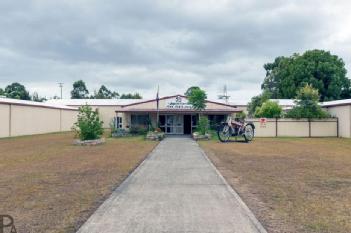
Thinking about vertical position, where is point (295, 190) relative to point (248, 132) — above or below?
below

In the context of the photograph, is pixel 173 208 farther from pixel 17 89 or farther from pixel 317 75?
pixel 17 89

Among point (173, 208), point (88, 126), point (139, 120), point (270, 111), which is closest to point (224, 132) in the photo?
point (88, 126)

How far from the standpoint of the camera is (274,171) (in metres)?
12.5

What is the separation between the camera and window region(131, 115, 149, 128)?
135 feet

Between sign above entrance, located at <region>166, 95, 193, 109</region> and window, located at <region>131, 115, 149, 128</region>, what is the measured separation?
3256 millimetres

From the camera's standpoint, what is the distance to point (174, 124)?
41219 mm

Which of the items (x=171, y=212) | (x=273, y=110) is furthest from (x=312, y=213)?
(x=273, y=110)

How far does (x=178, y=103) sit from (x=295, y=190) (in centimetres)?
3084

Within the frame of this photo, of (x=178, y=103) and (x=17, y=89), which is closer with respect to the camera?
(x=178, y=103)

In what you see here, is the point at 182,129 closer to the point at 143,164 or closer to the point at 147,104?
the point at 147,104

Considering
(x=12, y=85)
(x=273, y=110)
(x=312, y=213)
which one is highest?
(x=12, y=85)

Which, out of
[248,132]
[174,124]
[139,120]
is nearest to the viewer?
[248,132]

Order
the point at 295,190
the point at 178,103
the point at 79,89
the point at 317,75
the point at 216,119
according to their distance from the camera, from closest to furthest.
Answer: the point at 295,190 → the point at 178,103 → the point at 216,119 → the point at 317,75 → the point at 79,89

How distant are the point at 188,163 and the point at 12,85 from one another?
79.9m
